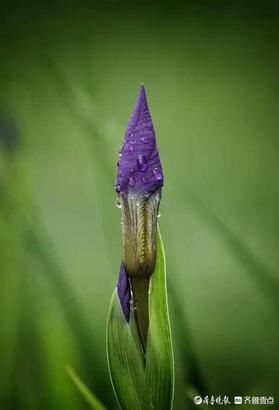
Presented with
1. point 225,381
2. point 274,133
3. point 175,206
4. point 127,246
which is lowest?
→ point 225,381

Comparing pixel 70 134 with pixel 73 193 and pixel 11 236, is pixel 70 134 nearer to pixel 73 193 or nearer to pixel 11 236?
pixel 73 193

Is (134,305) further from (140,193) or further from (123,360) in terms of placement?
(140,193)

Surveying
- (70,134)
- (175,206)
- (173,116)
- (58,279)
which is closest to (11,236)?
(58,279)

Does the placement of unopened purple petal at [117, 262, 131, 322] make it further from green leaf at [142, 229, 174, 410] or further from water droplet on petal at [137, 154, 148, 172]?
water droplet on petal at [137, 154, 148, 172]

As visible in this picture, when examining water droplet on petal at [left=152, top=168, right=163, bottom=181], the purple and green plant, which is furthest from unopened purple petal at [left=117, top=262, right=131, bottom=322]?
water droplet on petal at [left=152, top=168, right=163, bottom=181]

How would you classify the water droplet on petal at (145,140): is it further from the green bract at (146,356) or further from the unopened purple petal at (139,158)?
the green bract at (146,356)
